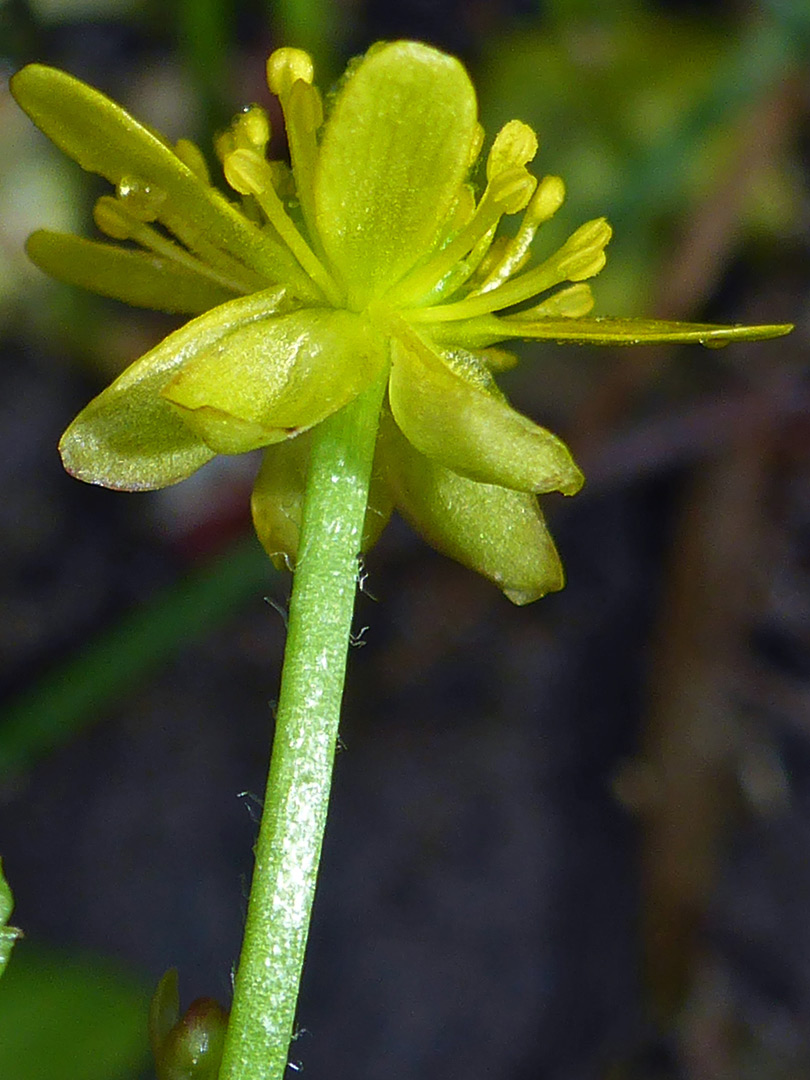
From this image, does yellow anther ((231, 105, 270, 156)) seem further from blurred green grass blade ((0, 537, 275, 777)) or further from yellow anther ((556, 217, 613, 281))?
blurred green grass blade ((0, 537, 275, 777))

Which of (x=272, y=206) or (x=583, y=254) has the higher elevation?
(x=272, y=206)

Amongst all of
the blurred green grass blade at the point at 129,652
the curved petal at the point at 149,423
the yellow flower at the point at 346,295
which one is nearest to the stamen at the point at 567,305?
the yellow flower at the point at 346,295

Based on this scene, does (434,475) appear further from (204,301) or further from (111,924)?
(111,924)

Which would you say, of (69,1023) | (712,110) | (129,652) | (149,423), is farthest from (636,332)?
(712,110)

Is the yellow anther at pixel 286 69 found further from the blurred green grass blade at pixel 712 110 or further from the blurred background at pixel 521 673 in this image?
the blurred green grass blade at pixel 712 110

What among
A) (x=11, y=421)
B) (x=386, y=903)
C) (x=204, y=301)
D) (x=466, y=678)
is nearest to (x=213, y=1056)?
(x=204, y=301)

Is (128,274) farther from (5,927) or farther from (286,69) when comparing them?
(5,927)

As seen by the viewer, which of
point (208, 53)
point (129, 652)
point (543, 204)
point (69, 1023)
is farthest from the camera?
point (208, 53)

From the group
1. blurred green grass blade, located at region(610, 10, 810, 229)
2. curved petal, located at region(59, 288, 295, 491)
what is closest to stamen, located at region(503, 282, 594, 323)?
curved petal, located at region(59, 288, 295, 491)
